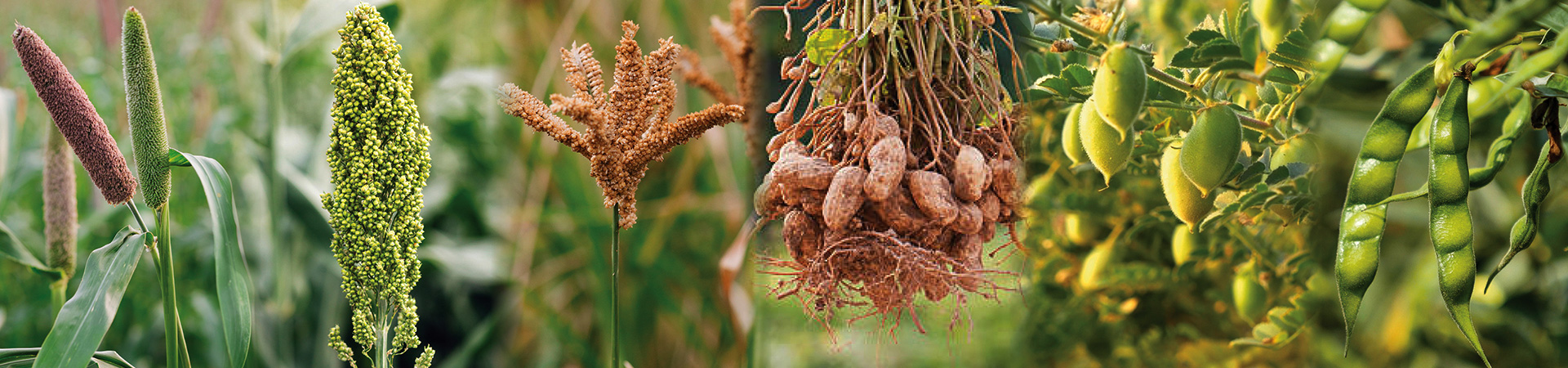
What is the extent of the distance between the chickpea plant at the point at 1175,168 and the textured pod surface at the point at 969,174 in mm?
38

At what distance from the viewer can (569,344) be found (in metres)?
0.97

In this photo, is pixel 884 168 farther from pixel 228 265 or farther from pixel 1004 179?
pixel 228 265

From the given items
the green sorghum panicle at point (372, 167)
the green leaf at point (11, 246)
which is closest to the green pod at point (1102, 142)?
the green sorghum panicle at point (372, 167)

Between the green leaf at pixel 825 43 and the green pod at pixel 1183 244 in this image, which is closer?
the green leaf at pixel 825 43

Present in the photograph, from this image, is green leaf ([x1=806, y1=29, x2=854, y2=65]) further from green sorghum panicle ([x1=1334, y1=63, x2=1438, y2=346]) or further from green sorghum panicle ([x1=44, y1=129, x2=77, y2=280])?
green sorghum panicle ([x1=44, y1=129, x2=77, y2=280])

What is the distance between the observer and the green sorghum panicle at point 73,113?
35 centimetres

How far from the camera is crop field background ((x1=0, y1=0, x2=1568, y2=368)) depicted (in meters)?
0.51

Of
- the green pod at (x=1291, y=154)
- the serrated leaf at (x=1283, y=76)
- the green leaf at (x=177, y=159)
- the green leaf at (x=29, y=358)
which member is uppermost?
the green leaf at (x=177, y=159)

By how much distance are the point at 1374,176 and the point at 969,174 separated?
0.50 ft

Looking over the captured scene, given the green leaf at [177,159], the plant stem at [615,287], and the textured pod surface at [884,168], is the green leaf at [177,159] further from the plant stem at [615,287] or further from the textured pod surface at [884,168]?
the textured pod surface at [884,168]

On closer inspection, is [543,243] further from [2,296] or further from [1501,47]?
[1501,47]

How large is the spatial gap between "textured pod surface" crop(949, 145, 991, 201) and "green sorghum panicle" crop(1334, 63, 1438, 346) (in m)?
0.14

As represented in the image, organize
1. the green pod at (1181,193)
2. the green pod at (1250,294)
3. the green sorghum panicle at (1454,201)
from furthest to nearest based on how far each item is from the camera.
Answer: the green pod at (1250,294) < the green pod at (1181,193) < the green sorghum panicle at (1454,201)

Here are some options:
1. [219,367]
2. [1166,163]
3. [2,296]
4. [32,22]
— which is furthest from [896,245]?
[32,22]
